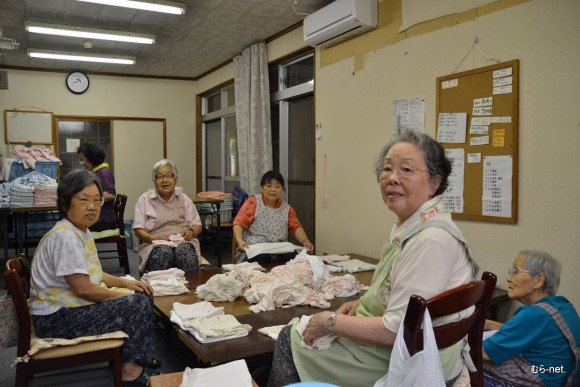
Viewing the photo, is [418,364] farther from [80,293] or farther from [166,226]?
[166,226]

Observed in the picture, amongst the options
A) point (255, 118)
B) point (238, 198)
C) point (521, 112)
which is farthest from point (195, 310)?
point (255, 118)

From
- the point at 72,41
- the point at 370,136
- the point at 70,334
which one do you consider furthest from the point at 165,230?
the point at 72,41

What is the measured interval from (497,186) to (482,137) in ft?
1.02

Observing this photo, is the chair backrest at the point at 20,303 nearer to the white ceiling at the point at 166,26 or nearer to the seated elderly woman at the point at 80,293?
the seated elderly woman at the point at 80,293

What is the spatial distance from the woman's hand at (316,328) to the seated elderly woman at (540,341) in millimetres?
782

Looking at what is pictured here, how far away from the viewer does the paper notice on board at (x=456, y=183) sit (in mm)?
2805

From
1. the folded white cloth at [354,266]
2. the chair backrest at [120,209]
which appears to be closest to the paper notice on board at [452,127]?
the folded white cloth at [354,266]

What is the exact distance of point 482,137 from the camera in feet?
8.78

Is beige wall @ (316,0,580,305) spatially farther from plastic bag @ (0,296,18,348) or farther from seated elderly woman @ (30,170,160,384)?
plastic bag @ (0,296,18,348)

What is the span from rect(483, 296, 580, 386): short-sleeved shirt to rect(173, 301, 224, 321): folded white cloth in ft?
4.01

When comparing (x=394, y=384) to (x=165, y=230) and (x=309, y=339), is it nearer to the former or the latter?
(x=309, y=339)

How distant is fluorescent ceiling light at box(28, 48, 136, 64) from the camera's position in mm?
5418

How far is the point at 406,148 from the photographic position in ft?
4.54

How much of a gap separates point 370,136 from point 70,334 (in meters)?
2.56
